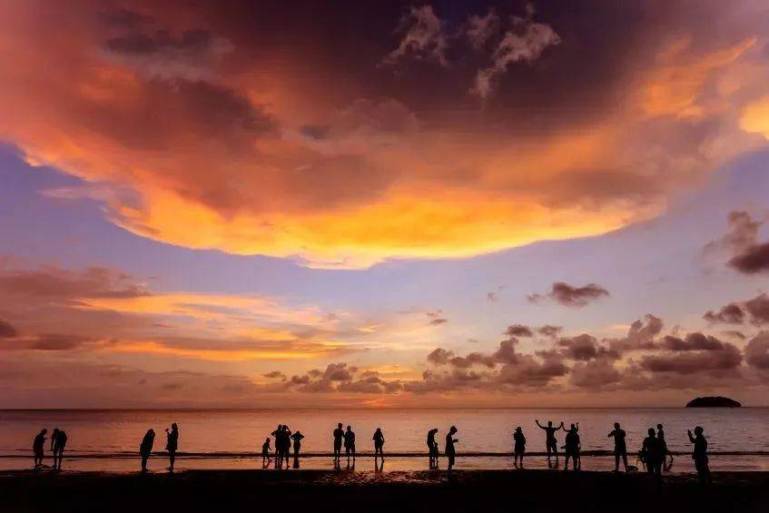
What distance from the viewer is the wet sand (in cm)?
2250

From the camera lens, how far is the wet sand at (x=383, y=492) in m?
22.5

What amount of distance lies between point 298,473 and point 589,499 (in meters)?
16.0

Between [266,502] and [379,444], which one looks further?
[379,444]

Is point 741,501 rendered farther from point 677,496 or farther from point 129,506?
point 129,506

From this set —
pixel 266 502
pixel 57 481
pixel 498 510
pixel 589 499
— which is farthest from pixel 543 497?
pixel 57 481

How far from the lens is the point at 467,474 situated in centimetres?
3219

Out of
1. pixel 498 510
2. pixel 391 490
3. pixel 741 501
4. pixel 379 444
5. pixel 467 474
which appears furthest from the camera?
pixel 379 444

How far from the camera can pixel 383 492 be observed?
84.2 feet

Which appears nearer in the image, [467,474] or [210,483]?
[210,483]

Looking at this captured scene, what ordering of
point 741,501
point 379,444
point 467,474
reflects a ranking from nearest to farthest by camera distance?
point 741,501
point 467,474
point 379,444

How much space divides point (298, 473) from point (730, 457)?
35.3 m

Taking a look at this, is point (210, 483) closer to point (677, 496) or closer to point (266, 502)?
point (266, 502)

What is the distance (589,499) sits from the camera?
23703 mm

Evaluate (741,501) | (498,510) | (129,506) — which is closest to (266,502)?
(129,506)
